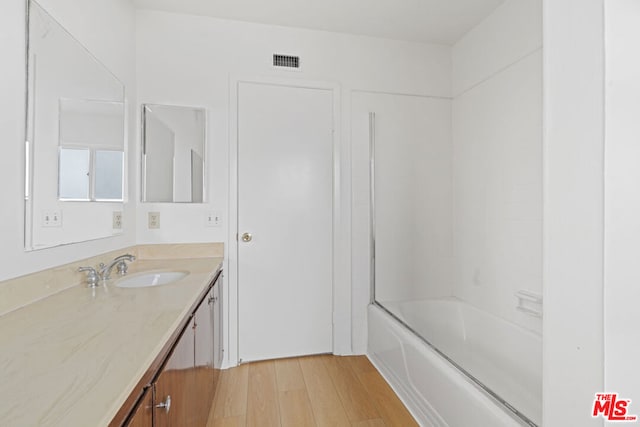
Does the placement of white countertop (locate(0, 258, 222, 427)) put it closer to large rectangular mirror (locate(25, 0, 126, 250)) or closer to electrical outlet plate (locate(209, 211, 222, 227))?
large rectangular mirror (locate(25, 0, 126, 250))

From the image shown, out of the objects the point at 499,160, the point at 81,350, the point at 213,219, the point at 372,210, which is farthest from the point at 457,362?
the point at 81,350

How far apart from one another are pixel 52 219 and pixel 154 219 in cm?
85

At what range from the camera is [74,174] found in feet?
4.62

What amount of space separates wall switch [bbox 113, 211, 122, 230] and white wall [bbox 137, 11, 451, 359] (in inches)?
9.6

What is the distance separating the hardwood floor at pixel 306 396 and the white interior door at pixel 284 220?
0.17m

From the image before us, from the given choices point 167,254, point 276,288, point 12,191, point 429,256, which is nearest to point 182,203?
point 167,254

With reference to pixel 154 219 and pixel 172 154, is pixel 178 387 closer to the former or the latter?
pixel 154 219

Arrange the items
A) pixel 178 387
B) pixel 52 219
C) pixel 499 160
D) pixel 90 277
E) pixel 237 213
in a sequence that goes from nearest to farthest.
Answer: pixel 178 387 < pixel 52 219 < pixel 90 277 < pixel 499 160 < pixel 237 213

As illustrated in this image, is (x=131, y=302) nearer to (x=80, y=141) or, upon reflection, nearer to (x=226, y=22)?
(x=80, y=141)

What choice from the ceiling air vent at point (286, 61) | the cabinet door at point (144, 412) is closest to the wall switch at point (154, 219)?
the ceiling air vent at point (286, 61)

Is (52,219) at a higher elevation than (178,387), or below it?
higher

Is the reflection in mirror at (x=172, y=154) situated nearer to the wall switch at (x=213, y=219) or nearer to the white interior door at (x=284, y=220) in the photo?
the wall switch at (x=213, y=219)

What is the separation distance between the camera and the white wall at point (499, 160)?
6.00 feet

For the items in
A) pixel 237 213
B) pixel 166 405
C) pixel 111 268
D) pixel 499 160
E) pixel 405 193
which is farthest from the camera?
pixel 405 193
